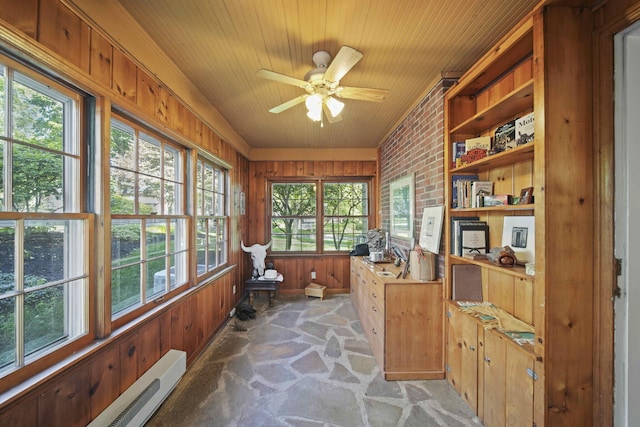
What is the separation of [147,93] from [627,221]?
2801 millimetres

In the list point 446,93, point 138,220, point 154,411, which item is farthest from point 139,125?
point 446,93

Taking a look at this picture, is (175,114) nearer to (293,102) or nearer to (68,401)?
(293,102)

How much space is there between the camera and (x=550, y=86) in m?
1.19

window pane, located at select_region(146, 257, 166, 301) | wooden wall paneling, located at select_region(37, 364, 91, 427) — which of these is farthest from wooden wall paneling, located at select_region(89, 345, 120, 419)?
window pane, located at select_region(146, 257, 166, 301)

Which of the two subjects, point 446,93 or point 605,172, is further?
point 446,93

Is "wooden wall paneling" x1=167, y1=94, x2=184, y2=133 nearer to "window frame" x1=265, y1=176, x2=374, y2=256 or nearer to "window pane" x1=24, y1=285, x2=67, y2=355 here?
"window pane" x1=24, y1=285, x2=67, y2=355

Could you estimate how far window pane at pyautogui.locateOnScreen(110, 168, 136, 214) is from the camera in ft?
5.05

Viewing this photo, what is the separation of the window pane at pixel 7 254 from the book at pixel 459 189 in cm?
255

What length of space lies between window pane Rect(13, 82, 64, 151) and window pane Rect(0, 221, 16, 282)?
386 millimetres

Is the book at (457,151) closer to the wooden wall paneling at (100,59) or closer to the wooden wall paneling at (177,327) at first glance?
the wooden wall paneling at (100,59)

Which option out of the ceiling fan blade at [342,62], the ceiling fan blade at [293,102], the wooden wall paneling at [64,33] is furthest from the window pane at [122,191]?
the ceiling fan blade at [342,62]

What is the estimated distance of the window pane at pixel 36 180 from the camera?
105cm

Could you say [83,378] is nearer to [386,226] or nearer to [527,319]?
[527,319]

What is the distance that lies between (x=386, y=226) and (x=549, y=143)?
260 centimetres
